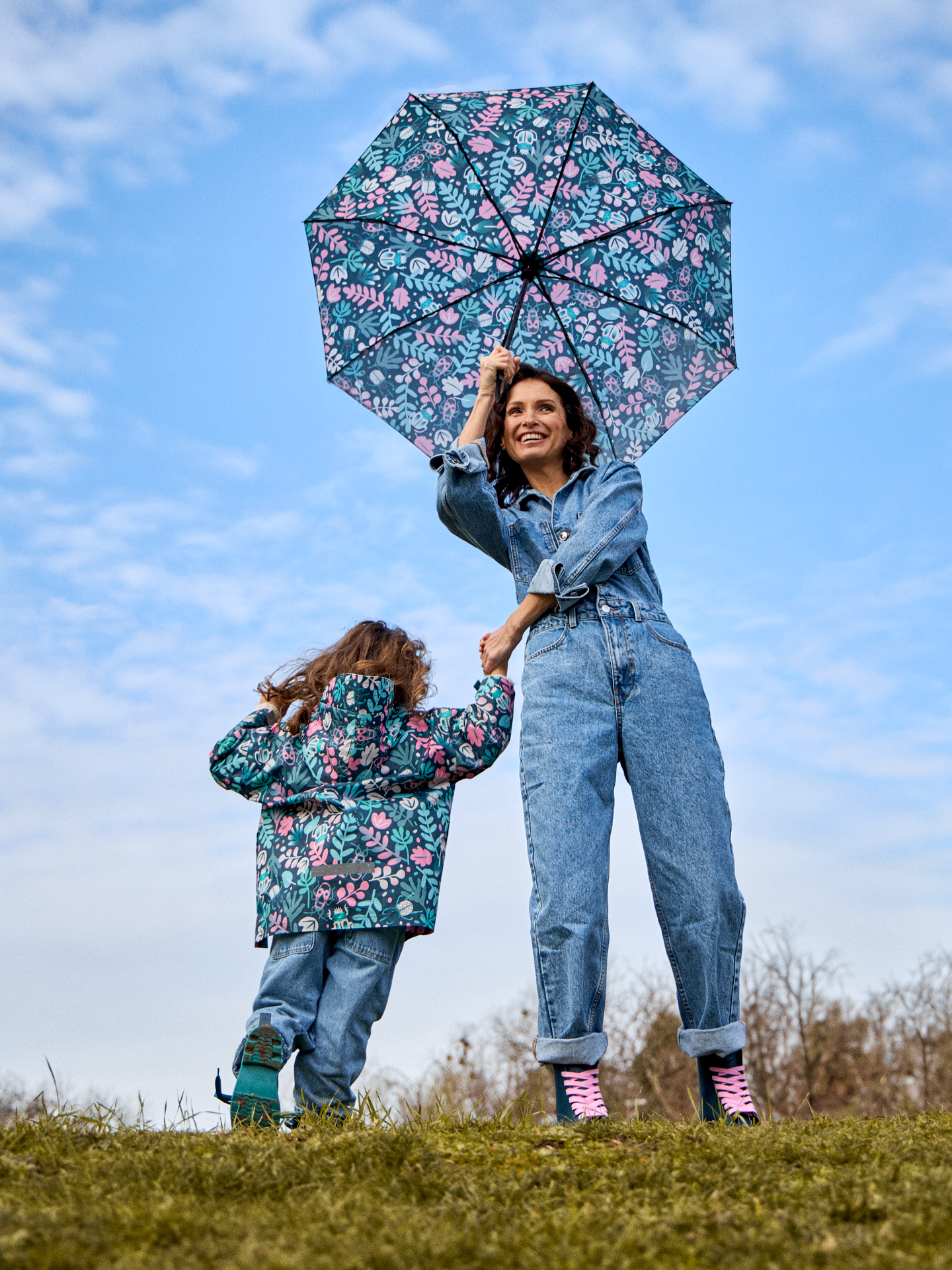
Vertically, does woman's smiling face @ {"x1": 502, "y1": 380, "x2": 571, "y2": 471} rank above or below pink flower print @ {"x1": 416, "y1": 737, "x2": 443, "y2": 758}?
above

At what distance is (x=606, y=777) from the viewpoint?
3.51m

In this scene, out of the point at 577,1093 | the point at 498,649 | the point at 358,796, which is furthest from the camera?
the point at 358,796

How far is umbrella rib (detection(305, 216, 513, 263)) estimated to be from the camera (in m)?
4.73

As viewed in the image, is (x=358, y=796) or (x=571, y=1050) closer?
(x=571, y=1050)

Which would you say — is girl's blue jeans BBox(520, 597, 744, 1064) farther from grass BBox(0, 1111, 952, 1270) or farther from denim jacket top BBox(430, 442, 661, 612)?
grass BBox(0, 1111, 952, 1270)

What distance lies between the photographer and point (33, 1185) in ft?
6.79

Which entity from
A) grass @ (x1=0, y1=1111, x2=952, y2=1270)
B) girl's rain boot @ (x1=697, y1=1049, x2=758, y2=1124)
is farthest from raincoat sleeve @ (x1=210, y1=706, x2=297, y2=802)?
girl's rain boot @ (x1=697, y1=1049, x2=758, y2=1124)

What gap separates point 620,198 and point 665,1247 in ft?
13.7

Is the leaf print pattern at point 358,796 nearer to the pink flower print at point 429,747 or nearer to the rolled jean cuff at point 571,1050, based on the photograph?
the pink flower print at point 429,747

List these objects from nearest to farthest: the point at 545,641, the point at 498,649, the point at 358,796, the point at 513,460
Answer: the point at 545,641 → the point at 498,649 → the point at 358,796 → the point at 513,460

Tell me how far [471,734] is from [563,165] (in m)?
2.45

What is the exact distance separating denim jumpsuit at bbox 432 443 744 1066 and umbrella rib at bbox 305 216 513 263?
1.25 metres

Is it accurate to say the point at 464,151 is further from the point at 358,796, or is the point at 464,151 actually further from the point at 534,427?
the point at 358,796

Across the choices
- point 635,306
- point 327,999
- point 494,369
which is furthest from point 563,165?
point 327,999
